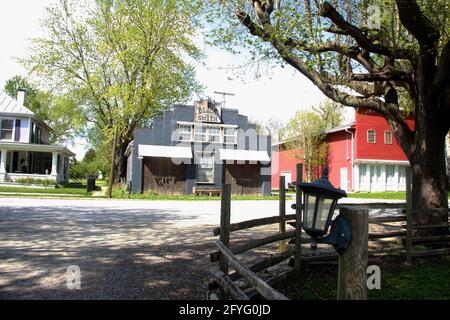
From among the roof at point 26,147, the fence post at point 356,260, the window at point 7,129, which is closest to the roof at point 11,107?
the window at point 7,129

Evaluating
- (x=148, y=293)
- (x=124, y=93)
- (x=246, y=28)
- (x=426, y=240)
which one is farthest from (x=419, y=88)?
(x=124, y=93)

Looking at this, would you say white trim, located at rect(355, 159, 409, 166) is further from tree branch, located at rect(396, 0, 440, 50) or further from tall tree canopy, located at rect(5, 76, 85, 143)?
tall tree canopy, located at rect(5, 76, 85, 143)

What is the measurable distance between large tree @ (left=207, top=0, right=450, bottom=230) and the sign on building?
1875cm

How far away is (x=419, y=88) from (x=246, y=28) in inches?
193

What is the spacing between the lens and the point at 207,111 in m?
29.8

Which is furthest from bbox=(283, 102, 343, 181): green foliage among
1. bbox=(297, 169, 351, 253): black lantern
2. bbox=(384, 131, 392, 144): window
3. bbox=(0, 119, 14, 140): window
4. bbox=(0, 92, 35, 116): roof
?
bbox=(297, 169, 351, 253): black lantern

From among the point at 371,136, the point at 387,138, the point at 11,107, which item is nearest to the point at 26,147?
the point at 11,107

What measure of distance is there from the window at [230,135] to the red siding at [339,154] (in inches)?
438

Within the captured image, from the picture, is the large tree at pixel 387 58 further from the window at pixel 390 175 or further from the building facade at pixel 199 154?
the window at pixel 390 175

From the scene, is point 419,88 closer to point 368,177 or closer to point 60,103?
point 368,177

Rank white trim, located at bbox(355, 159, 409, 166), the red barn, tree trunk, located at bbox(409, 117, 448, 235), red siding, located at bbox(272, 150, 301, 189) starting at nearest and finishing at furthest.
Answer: tree trunk, located at bbox(409, 117, 448, 235), white trim, located at bbox(355, 159, 409, 166), the red barn, red siding, located at bbox(272, 150, 301, 189)

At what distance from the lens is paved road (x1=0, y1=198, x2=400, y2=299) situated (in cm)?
518

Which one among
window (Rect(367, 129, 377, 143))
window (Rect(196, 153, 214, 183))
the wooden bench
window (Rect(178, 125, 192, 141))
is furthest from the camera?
window (Rect(367, 129, 377, 143))
